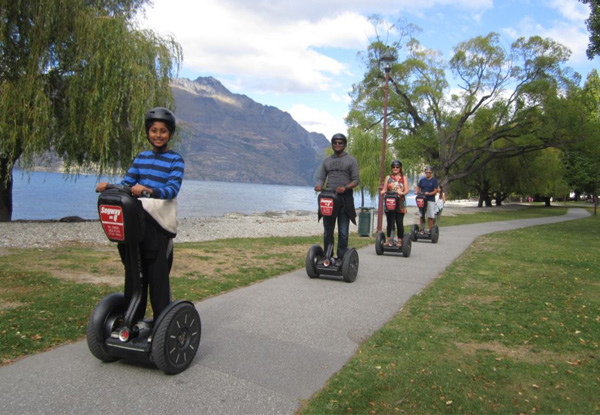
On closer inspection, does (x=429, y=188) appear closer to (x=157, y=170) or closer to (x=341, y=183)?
(x=341, y=183)

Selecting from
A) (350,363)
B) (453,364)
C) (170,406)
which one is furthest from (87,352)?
(453,364)

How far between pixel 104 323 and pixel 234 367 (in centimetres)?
109

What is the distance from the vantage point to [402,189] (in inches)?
417

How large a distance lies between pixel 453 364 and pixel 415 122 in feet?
127

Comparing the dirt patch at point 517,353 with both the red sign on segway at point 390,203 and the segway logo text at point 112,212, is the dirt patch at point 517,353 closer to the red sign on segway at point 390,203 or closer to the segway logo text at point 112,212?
the segway logo text at point 112,212

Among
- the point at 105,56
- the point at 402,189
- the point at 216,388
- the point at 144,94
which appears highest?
the point at 105,56

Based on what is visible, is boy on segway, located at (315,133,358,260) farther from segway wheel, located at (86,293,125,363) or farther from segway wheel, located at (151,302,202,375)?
segway wheel, located at (86,293,125,363)

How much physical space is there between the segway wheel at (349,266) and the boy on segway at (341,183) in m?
0.17

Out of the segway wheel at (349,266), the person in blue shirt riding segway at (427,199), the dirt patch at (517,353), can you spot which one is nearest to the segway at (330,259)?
the segway wheel at (349,266)

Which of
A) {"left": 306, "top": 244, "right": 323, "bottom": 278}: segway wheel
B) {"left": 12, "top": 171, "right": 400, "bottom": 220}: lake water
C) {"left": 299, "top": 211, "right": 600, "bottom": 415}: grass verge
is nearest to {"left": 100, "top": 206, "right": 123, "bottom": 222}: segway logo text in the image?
{"left": 299, "top": 211, "right": 600, "bottom": 415}: grass verge

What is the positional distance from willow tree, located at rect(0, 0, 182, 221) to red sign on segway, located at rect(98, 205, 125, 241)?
12.7 m

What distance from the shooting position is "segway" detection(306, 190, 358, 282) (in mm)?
7363

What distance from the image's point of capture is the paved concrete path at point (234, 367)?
3.16 meters

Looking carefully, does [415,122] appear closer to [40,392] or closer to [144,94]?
[144,94]
